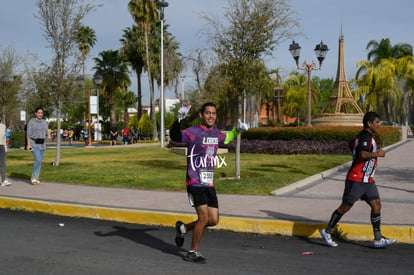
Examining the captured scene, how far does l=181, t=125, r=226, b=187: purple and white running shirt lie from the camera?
556 cm

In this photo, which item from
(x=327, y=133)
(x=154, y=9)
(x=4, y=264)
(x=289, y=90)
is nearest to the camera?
(x=4, y=264)

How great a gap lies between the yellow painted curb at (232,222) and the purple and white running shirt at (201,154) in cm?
198

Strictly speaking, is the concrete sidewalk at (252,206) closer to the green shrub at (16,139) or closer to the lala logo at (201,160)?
the lala logo at (201,160)

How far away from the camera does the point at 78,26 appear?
55.5 feet

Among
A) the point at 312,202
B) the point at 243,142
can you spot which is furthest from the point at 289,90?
the point at 312,202

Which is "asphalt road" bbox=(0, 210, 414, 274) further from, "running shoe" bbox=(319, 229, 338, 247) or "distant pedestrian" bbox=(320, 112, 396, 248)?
"distant pedestrian" bbox=(320, 112, 396, 248)

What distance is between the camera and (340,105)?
106 ft

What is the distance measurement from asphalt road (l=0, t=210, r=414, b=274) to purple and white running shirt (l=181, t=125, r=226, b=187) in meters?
0.87

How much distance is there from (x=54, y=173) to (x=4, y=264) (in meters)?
9.37

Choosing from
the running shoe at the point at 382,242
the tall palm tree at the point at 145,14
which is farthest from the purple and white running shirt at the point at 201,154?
the tall palm tree at the point at 145,14

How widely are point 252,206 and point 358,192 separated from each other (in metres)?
2.82

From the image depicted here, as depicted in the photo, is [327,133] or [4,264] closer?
[4,264]

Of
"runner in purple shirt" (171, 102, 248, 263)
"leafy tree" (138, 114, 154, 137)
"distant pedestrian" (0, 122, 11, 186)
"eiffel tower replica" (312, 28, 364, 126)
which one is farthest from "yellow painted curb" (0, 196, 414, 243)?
"leafy tree" (138, 114, 154, 137)

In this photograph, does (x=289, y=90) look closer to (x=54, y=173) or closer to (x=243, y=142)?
(x=243, y=142)
